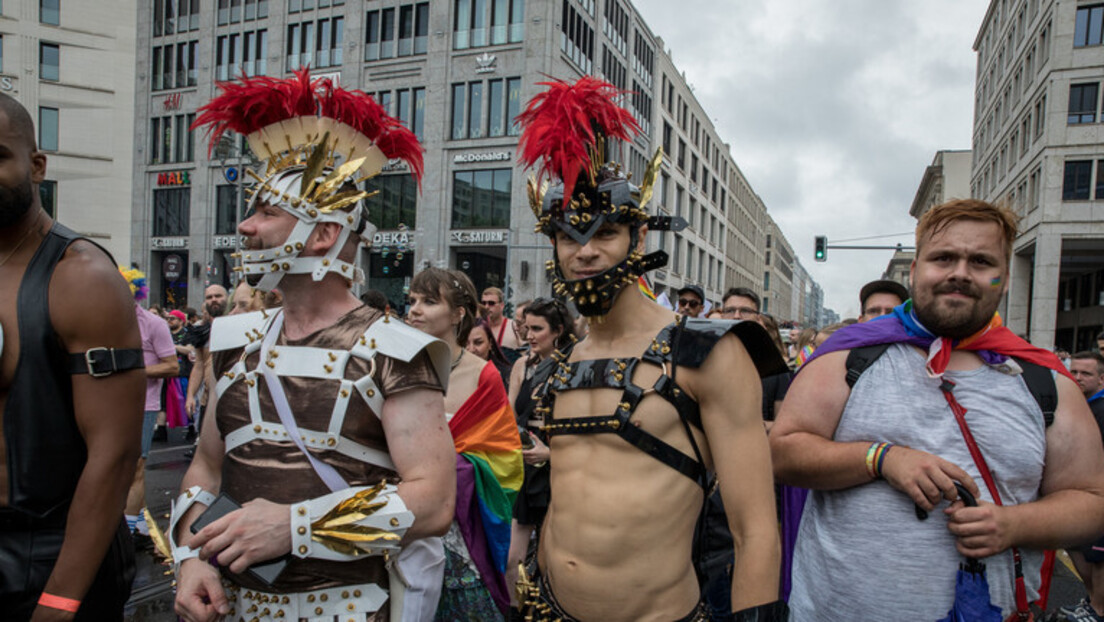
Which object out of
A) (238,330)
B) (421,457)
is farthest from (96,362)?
(421,457)

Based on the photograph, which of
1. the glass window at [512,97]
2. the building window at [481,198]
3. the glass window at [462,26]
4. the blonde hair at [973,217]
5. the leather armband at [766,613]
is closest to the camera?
the leather armband at [766,613]

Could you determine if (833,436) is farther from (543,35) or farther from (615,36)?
(615,36)

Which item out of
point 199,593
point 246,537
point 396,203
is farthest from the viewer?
point 396,203

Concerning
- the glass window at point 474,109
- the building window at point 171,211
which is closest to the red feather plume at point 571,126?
the glass window at point 474,109

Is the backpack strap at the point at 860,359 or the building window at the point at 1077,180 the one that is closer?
the backpack strap at the point at 860,359

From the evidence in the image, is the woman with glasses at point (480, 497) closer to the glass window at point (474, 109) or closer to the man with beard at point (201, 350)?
the man with beard at point (201, 350)

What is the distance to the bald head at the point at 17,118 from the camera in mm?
2010

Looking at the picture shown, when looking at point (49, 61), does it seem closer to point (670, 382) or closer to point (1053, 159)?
point (670, 382)

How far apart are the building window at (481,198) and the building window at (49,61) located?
54.7 ft

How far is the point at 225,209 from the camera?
36.5 m

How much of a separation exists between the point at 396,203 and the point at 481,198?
459cm

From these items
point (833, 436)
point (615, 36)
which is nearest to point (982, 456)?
point (833, 436)

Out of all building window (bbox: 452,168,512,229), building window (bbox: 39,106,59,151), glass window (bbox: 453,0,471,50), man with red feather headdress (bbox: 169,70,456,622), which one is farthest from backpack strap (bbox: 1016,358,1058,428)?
glass window (bbox: 453,0,471,50)

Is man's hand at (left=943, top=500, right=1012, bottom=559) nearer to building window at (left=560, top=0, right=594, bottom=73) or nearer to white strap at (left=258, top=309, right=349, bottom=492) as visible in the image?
white strap at (left=258, top=309, right=349, bottom=492)
